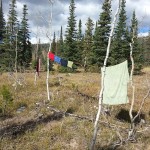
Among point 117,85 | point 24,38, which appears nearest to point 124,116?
point 117,85

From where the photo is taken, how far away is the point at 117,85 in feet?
70.9

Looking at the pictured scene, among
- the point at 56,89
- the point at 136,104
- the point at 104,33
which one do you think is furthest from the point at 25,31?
the point at 136,104

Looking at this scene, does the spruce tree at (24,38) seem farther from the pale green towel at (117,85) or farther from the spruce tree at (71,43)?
the pale green towel at (117,85)

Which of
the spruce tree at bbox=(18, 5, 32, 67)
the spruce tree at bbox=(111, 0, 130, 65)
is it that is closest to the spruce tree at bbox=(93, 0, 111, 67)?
the spruce tree at bbox=(111, 0, 130, 65)

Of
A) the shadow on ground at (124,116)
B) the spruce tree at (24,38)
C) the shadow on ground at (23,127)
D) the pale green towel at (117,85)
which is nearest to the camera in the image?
the shadow on ground at (23,127)

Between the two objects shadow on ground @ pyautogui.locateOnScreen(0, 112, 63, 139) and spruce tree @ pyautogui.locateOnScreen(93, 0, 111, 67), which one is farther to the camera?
spruce tree @ pyautogui.locateOnScreen(93, 0, 111, 67)

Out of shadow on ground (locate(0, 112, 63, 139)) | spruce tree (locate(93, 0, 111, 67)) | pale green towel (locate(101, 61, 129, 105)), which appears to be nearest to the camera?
shadow on ground (locate(0, 112, 63, 139))

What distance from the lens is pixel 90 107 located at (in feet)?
77.3

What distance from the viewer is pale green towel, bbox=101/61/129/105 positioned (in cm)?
2136

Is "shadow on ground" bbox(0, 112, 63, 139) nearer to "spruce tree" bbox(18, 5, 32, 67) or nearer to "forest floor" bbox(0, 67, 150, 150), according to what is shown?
"forest floor" bbox(0, 67, 150, 150)

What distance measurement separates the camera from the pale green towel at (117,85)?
21359 millimetres

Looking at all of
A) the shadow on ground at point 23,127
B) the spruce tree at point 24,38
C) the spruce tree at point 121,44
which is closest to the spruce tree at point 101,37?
the spruce tree at point 121,44

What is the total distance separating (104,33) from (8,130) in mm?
35982

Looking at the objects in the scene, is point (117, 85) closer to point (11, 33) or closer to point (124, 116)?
point (124, 116)
